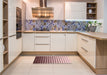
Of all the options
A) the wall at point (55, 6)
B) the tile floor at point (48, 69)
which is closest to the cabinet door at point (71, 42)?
the wall at point (55, 6)

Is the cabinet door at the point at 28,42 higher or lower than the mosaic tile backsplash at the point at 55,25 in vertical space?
lower

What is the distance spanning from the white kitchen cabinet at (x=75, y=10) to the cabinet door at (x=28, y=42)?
1.63 m

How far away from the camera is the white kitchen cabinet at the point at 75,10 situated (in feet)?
20.3

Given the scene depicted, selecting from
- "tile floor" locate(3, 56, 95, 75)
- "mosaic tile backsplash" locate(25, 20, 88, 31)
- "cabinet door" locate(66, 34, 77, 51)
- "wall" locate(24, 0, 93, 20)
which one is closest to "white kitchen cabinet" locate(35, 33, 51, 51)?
"mosaic tile backsplash" locate(25, 20, 88, 31)

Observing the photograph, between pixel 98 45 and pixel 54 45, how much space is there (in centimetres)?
262

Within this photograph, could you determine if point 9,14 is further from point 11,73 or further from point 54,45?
point 54,45

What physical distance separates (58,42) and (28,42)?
1.15 meters

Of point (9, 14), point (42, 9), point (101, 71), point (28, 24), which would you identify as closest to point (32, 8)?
point (42, 9)

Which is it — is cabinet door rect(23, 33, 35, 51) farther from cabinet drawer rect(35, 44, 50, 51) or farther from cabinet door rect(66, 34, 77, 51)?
cabinet door rect(66, 34, 77, 51)

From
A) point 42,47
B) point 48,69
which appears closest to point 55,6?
point 42,47

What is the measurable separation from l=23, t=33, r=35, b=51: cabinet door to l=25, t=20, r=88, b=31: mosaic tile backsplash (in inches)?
28.0

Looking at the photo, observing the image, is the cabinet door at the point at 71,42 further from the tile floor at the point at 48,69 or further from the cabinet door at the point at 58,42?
the tile floor at the point at 48,69

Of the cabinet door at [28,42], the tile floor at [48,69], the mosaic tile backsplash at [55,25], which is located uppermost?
the mosaic tile backsplash at [55,25]

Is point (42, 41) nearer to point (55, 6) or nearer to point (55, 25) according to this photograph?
point (55, 25)
